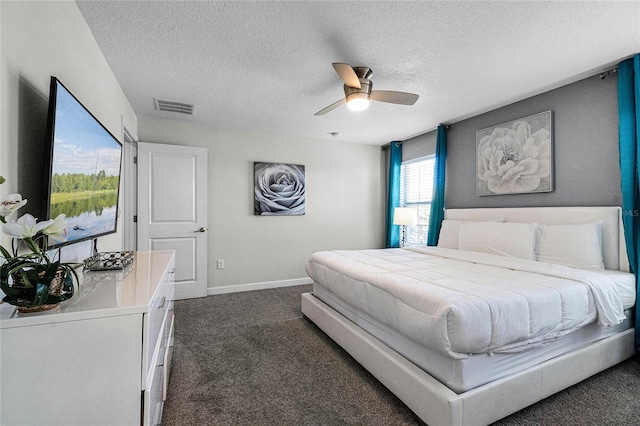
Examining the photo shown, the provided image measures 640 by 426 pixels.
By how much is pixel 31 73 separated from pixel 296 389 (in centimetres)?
222

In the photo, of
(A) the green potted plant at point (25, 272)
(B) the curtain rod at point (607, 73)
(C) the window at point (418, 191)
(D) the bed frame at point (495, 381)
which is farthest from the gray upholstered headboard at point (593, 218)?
(A) the green potted plant at point (25, 272)

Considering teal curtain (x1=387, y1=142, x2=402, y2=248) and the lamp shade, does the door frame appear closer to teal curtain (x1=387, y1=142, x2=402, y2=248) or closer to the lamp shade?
the lamp shade

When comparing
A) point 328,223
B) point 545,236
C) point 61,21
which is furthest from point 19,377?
point 328,223

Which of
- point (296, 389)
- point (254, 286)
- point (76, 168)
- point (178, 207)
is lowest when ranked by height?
point (296, 389)

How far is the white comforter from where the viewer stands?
1460mm

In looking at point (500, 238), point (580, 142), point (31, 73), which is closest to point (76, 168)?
point (31, 73)

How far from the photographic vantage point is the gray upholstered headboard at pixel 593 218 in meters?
2.41

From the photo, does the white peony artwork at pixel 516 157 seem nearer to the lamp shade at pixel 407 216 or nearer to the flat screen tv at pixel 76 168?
the lamp shade at pixel 407 216

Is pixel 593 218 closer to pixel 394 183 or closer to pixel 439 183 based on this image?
pixel 439 183

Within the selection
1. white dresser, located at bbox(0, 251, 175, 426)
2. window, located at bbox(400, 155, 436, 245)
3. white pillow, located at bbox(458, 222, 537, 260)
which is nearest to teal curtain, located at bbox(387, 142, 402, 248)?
window, located at bbox(400, 155, 436, 245)

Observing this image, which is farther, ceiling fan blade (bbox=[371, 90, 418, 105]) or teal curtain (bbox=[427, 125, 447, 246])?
teal curtain (bbox=[427, 125, 447, 246])

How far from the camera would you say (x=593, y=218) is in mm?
2559

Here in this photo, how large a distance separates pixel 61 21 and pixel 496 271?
3259 millimetres

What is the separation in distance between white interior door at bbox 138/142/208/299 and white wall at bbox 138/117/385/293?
0.19m
